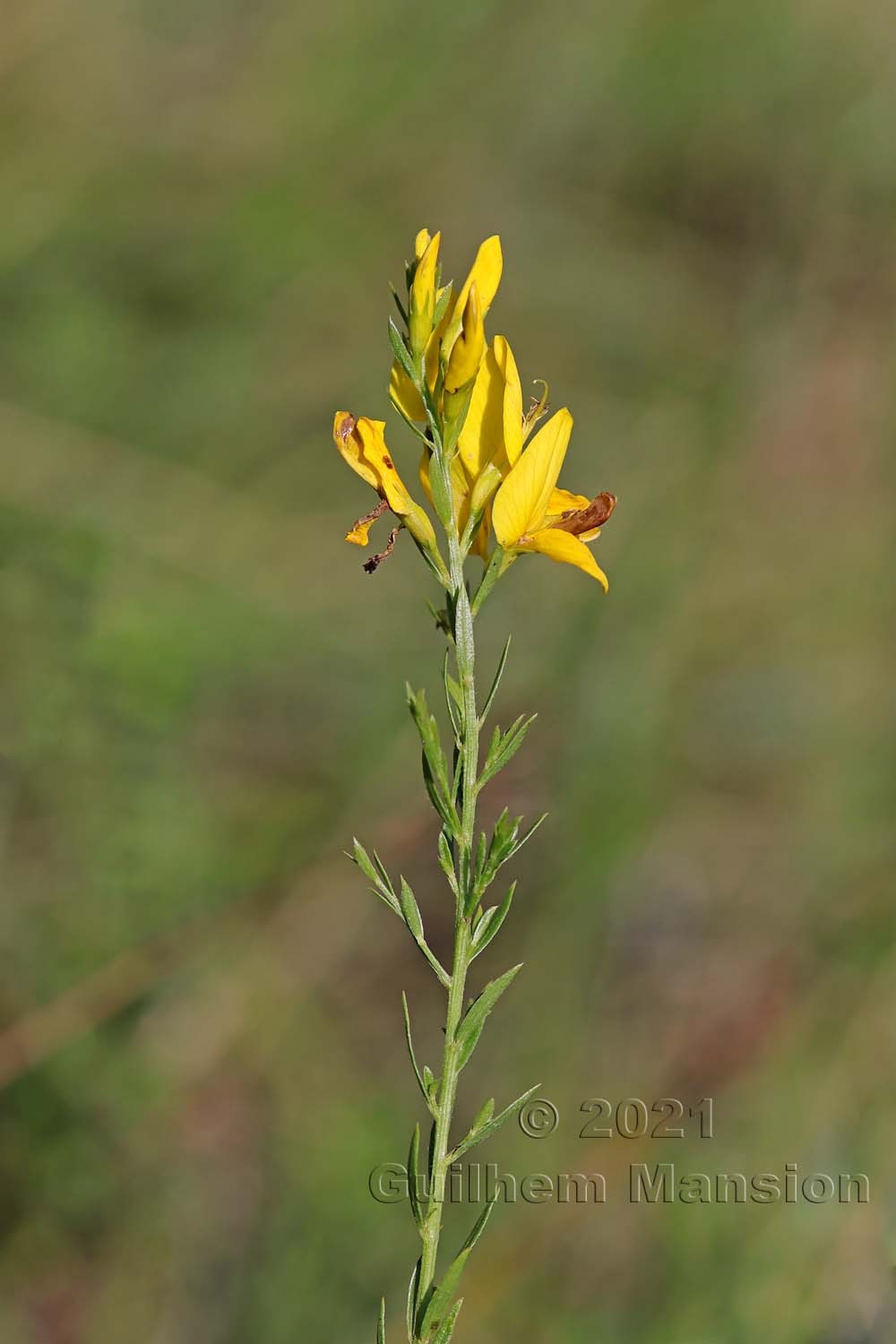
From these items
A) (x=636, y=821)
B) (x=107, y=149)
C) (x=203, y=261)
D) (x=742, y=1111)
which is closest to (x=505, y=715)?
(x=636, y=821)

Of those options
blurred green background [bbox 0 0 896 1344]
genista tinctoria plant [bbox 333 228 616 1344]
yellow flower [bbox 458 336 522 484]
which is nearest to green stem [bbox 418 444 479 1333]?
genista tinctoria plant [bbox 333 228 616 1344]

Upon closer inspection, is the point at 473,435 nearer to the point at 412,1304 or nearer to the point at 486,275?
the point at 486,275

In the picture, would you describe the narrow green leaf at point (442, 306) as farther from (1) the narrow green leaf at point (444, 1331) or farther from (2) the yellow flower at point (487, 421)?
(1) the narrow green leaf at point (444, 1331)

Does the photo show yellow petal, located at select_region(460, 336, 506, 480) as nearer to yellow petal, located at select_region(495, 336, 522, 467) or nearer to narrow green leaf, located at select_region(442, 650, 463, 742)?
yellow petal, located at select_region(495, 336, 522, 467)

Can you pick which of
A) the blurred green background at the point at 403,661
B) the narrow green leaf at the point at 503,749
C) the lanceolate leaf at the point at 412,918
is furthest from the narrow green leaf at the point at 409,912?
the blurred green background at the point at 403,661

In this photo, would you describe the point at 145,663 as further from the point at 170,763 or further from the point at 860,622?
the point at 860,622

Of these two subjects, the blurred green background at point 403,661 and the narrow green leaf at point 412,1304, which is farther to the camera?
the blurred green background at point 403,661

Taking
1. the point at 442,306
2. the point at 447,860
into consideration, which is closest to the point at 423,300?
the point at 442,306
